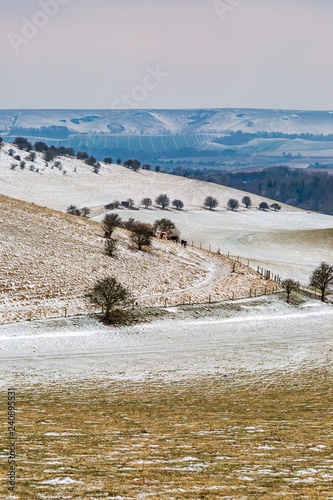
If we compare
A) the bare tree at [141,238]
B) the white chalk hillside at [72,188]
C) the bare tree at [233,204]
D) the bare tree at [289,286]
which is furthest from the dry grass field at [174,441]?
the bare tree at [233,204]

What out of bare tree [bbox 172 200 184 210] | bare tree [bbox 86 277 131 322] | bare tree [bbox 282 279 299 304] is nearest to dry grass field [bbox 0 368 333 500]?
bare tree [bbox 86 277 131 322]

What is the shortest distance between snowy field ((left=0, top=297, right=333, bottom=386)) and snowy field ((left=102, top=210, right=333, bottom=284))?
27.8 meters

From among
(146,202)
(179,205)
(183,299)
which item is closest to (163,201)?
(179,205)

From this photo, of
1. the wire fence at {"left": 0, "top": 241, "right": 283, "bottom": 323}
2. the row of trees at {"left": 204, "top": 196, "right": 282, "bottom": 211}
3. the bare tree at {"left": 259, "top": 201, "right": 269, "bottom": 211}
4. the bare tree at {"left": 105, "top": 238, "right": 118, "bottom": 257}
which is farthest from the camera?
the bare tree at {"left": 259, "top": 201, "right": 269, "bottom": 211}

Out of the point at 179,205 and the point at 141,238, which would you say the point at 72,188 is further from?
the point at 141,238

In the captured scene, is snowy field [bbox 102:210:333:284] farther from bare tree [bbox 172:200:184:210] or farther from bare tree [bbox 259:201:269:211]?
bare tree [bbox 259:201:269:211]

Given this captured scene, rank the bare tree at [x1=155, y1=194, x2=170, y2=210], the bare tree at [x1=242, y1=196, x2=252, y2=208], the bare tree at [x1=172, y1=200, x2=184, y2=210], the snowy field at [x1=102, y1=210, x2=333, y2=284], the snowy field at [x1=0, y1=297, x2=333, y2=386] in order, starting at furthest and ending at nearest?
the bare tree at [x1=242, y1=196, x2=252, y2=208]
the bare tree at [x1=172, y1=200, x2=184, y2=210]
the bare tree at [x1=155, y1=194, x2=170, y2=210]
the snowy field at [x1=102, y1=210, x2=333, y2=284]
the snowy field at [x1=0, y1=297, x2=333, y2=386]

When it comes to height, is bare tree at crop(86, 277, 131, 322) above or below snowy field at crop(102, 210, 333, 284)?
below

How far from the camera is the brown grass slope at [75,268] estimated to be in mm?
49531

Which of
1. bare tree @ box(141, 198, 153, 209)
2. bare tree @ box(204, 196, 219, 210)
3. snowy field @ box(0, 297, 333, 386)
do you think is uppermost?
bare tree @ box(204, 196, 219, 210)

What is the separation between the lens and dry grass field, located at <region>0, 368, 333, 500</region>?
12352mm

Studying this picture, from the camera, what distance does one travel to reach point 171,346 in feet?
133

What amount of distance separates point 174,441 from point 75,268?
43092 mm

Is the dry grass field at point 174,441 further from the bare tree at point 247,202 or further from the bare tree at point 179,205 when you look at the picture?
the bare tree at point 247,202
